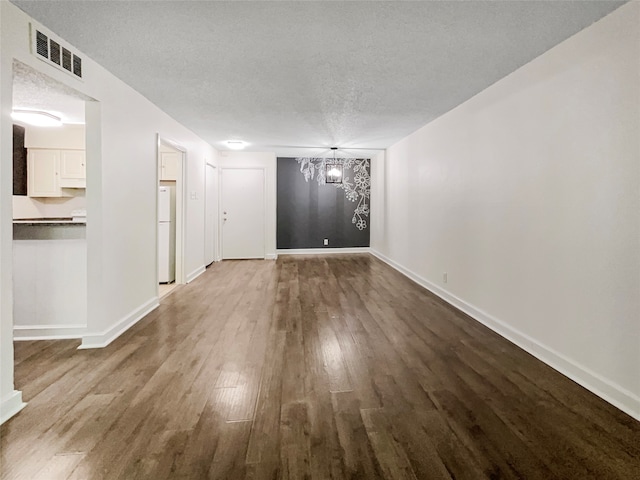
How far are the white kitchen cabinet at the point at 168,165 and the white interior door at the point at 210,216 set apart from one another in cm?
105

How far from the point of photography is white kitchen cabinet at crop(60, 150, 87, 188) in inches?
166

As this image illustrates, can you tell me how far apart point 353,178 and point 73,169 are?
17.9 feet

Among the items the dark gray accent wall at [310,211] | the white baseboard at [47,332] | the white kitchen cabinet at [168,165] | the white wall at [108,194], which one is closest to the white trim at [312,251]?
the dark gray accent wall at [310,211]

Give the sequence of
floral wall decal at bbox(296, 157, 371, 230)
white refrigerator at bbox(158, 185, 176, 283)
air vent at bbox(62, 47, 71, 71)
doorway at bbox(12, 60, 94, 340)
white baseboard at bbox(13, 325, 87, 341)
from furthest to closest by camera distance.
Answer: floral wall decal at bbox(296, 157, 371, 230) < white refrigerator at bbox(158, 185, 176, 283) < white baseboard at bbox(13, 325, 87, 341) < doorway at bbox(12, 60, 94, 340) < air vent at bbox(62, 47, 71, 71)

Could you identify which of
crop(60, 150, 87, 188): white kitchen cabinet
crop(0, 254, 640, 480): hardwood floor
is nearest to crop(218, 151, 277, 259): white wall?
crop(60, 150, 87, 188): white kitchen cabinet

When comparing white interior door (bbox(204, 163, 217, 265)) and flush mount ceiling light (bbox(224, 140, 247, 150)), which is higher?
flush mount ceiling light (bbox(224, 140, 247, 150))

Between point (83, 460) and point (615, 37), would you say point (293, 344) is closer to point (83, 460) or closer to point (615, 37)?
point (83, 460)

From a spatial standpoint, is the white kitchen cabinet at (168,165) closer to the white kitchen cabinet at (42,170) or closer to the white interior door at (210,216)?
the white interior door at (210,216)

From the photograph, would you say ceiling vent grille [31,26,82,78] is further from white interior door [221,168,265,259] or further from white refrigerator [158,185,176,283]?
white interior door [221,168,265,259]

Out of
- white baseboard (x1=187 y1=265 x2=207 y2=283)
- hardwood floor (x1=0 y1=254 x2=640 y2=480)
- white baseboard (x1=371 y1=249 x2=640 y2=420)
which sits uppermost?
white baseboard (x1=187 y1=265 x2=207 y2=283)

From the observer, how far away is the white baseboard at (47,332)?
2.81m

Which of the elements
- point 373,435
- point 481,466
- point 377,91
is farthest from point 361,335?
point 377,91

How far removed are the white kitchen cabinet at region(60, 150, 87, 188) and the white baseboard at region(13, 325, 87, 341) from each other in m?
2.16

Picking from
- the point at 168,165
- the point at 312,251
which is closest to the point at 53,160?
the point at 168,165
